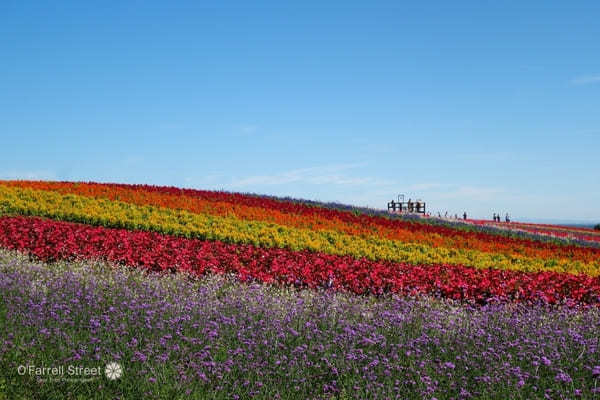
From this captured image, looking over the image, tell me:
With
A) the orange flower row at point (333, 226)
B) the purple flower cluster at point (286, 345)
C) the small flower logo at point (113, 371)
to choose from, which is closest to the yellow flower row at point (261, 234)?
the orange flower row at point (333, 226)

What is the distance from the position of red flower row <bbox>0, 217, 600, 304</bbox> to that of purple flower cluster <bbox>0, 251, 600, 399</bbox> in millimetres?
1215

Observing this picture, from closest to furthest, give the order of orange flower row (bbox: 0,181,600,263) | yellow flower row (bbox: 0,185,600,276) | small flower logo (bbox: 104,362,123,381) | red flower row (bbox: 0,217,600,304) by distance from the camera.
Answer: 1. small flower logo (bbox: 104,362,123,381)
2. red flower row (bbox: 0,217,600,304)
3. yellow flower row (bbox: 0,185,600,276)
4. orange flower row (bbox: 0,181,600,263)

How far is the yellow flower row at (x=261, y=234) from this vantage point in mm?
13164

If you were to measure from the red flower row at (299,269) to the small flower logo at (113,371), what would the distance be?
406 centimetres

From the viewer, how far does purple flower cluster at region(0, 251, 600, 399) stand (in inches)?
173

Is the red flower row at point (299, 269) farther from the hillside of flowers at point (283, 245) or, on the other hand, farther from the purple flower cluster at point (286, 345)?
the purple flower cluster at point (286, 345)

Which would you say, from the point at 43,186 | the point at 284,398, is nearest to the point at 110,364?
the point at 284,398

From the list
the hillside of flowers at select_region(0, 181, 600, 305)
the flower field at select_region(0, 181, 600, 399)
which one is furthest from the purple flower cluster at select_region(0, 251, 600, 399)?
the hillside of flowers at select_region(0, 181, 600, 305)

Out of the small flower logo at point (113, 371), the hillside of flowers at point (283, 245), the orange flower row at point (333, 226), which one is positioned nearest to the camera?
the small flower logo at point (113, 371)

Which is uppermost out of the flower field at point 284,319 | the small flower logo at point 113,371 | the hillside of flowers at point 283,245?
the hillside of flowers at point 283,245

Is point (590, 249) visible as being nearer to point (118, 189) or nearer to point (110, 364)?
point (118, 189)

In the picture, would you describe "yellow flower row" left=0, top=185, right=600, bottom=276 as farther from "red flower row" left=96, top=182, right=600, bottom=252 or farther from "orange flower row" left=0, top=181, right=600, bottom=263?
"red flower row" left=96, top=182, right=600, bottom=252

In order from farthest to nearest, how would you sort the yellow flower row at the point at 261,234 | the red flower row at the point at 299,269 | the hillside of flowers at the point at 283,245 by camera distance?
1. the yellow flower row at the point at 261,234
2. the hillside of flowers at the point at 283,245
3. the red flower row at the point at 299,269

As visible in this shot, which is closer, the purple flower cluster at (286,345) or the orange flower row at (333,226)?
the purple flower cluster at (286,345)
